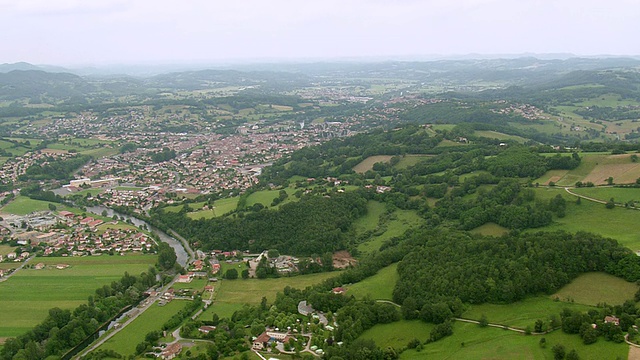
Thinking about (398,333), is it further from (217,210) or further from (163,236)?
(163,236)

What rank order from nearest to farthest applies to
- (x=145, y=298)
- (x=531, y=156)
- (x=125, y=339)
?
(x=125, y=339) < (x=145, y=298) < (x=531, y=156)

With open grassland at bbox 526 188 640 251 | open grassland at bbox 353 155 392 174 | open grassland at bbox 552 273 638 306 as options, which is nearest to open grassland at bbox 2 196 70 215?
open grassland at bbox 353 155 392 174

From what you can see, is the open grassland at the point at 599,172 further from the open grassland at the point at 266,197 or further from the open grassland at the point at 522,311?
the open grassland at the point at 266,197

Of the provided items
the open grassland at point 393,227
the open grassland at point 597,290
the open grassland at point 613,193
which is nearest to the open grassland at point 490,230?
the open grassland at point 393,227

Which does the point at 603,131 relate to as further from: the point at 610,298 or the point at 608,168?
the point at 610,298

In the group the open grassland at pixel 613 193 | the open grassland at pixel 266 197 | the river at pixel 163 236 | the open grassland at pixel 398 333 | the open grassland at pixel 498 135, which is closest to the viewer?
the open grassland at pixel 398 333

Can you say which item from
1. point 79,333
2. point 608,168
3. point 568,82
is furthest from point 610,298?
point 568,82

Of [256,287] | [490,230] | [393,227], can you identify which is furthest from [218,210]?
[490,230]
